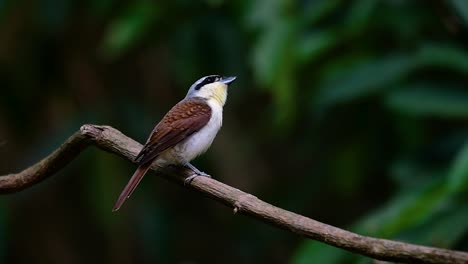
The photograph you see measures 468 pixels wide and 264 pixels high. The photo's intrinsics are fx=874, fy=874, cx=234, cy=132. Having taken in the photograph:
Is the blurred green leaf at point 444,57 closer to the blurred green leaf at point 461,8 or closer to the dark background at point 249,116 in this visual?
the dark background at point 249,116

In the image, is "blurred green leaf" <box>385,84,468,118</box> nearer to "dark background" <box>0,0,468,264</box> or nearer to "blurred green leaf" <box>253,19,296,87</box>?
"dark background" <box>0,0,468,264</box>

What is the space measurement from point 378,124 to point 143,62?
6.59ft

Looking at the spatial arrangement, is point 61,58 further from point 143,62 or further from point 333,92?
point 333,92

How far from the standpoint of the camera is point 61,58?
18.4 feet

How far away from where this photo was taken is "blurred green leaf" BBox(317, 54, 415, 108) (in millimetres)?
3836

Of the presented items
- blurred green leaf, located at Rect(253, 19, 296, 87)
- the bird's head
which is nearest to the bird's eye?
the bird's head

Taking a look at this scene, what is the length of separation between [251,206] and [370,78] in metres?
1.66

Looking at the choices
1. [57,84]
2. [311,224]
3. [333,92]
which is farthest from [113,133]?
[57,84]

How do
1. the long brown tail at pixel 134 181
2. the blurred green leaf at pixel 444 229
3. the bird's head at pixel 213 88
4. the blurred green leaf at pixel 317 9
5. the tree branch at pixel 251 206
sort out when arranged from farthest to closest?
the blurred green leaf at pixel 317 9 → the bird's head at pixel 213 88 → the blurred green leaf at pixel 444 229 → the long brown tail at pixel 134 181 → the tree branch at pixel 251 206

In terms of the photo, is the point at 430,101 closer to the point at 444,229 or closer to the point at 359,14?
the point at 359,14

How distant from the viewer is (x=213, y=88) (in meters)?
3.66

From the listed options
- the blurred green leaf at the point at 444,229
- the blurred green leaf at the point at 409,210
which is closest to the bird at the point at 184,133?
the blurred green leaf at the point at 409,210

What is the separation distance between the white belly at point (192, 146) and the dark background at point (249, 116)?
0.59 m

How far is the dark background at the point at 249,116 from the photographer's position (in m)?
3.78
